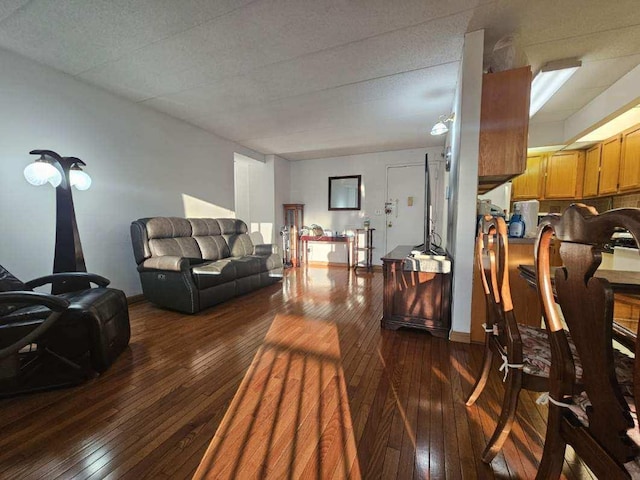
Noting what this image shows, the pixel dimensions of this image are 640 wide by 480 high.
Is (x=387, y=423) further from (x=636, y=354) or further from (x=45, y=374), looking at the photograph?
(x=45, y=374)

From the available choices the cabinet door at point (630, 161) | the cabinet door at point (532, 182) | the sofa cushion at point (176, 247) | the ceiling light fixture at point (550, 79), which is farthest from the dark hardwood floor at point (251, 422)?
the cabinet door at point (532, 182)

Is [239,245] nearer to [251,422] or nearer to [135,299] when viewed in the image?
[135,299]

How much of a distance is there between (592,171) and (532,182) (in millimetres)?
670

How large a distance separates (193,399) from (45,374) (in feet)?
3.37

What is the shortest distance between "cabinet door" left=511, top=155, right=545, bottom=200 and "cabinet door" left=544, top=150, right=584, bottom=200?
0.09 meters

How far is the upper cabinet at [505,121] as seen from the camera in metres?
1.95

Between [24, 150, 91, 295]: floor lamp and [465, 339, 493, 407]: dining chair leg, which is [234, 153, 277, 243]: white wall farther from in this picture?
[465, 339, 493, 407]: dining chair leg

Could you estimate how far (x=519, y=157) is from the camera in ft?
6.44

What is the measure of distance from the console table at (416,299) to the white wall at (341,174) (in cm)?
310

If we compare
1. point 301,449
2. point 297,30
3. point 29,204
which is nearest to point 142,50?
point 297,30

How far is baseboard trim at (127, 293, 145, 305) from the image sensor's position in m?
3.13

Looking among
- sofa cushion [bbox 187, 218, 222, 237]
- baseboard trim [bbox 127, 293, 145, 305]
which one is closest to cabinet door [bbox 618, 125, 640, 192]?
sofa cushion [bbox 187, 218, 222, 237]

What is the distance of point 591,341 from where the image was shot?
61cm

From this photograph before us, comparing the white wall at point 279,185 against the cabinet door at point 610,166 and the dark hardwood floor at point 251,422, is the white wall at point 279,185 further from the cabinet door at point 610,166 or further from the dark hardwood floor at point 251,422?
the cabinet door at point 610,166
